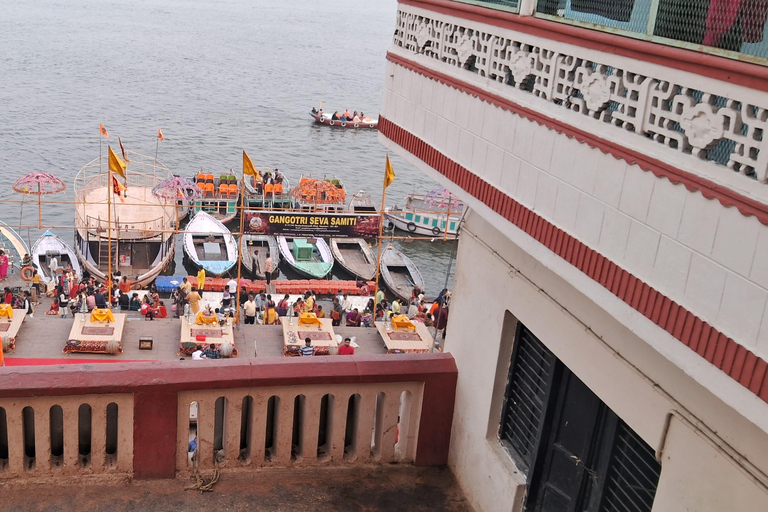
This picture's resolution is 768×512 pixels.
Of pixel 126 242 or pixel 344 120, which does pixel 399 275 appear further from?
pixel 344 120

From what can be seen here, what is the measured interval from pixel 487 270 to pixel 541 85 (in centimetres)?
208

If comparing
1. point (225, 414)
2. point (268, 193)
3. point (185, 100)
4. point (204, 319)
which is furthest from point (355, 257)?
point (185, 100)

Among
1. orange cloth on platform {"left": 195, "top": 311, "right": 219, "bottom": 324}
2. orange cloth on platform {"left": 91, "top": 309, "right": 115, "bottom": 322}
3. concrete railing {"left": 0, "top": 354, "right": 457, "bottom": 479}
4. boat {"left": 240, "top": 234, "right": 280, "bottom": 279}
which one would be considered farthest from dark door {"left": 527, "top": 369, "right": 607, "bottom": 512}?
boat {"left": 240, "top": 234, "right": 280, "bottom": 279}

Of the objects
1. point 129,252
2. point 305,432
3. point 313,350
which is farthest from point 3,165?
point 305,432

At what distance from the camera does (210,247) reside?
39.2 m

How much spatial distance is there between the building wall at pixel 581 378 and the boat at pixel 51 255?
30.9 metres

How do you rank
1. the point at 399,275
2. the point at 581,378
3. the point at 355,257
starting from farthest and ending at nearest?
the point at 355,257 → the point at 399,275 → the point at 581,378

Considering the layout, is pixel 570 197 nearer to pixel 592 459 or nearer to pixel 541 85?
pixel 541 85

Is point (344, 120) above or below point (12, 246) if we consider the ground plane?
above

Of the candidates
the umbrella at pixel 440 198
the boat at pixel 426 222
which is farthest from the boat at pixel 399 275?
the boat at pixel 426 222

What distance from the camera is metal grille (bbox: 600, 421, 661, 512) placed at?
16.0 ft

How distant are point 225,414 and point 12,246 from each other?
112ft

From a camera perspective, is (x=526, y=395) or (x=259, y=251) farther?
(x=259, y=251)

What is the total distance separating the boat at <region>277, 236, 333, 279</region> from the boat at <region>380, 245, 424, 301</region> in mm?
2669
